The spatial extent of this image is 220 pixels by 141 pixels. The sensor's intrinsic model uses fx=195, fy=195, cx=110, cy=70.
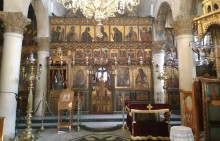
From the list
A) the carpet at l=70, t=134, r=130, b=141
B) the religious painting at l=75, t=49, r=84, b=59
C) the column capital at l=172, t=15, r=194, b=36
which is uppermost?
the column capital at l=172, t=15, r=194, b=36

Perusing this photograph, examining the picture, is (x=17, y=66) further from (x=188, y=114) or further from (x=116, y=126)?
(x=188, y=114)

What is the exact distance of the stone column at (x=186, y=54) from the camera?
24.3ft

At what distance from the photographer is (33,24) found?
40.9 ft

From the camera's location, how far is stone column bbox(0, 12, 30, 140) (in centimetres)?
646

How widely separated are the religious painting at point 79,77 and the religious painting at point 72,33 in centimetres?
183

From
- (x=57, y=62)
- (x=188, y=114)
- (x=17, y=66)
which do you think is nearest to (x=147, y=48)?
(x=57, y=62)

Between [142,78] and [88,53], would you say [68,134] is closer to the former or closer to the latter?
[88,53]

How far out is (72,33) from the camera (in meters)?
12.3

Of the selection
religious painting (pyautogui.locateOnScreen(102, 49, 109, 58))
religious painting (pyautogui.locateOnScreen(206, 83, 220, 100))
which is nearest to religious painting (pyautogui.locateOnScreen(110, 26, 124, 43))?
religious painting (pyautogui.locateOnScreen(102, 49, 109, 58))

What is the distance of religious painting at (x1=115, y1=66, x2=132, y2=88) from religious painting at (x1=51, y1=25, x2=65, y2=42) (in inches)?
160

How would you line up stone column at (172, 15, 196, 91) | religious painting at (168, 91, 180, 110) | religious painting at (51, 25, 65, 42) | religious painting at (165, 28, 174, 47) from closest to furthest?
stone column at (172, 15, 196, 91) → religious painting at (168, 91, 180, 110) → religious painting at (51, 25, 65, 42) → religious painting at (165, 28, 174, 47)

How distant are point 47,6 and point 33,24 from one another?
173cm

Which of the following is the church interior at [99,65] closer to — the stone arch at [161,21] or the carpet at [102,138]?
the stone arch at [161,21]

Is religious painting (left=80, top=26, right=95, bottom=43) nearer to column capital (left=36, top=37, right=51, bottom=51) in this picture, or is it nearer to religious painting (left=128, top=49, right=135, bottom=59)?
column capital (left=36, top=37, right=51, bottom=51)
